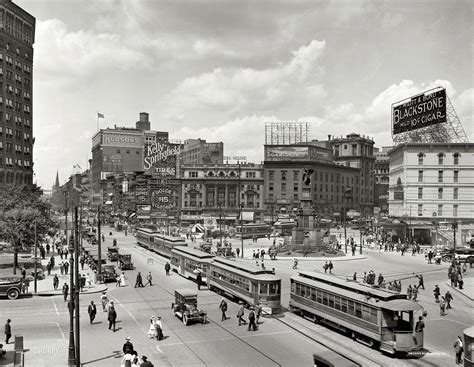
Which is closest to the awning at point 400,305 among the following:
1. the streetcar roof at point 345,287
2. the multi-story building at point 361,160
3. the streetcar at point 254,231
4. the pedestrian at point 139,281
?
the streetcar roof at point 345,287

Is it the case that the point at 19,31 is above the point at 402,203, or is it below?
above

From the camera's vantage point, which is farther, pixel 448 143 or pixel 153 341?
pixel 448 143

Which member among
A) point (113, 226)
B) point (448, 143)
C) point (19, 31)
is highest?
point (19, 31)

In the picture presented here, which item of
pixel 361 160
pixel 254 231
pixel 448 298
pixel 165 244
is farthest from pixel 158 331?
pixel 361 160

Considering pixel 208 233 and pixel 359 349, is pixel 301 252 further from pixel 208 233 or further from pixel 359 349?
pixel 359 349

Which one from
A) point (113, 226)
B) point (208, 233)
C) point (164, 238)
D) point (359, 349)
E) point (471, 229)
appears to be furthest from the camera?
point (113, 226)

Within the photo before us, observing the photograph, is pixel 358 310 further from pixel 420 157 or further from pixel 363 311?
pixel 420 157

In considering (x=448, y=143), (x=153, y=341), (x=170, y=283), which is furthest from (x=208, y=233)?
(x=153, y=341)
